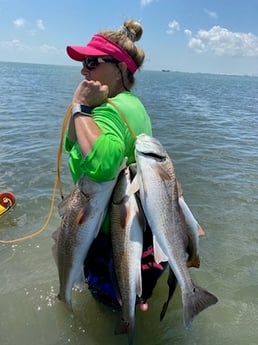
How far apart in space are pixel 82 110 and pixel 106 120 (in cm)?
22

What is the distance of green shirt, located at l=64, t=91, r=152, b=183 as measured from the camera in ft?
9.57

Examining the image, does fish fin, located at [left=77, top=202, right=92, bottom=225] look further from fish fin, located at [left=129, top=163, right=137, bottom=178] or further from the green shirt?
fish fin, located at [left=129, top=163, right=137, bottom=178]

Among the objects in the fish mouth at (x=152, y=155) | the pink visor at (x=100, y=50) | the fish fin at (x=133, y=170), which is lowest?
the fish fin at (x=133, y=170)

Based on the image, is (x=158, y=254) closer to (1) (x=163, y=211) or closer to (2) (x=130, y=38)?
(1) (x=163, y=211)

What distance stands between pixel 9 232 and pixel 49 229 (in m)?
0.64

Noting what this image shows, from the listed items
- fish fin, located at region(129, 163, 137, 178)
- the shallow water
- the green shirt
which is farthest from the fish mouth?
the shallow water

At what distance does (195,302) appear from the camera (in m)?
3.17

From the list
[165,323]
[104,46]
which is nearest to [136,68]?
[104,46]

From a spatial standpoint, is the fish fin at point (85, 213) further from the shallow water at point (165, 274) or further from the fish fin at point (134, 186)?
the shallow water at point (165, 274)

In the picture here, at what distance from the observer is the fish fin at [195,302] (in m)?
3.13

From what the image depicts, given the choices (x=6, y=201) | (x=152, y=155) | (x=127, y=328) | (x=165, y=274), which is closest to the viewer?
(x=152, y=155)

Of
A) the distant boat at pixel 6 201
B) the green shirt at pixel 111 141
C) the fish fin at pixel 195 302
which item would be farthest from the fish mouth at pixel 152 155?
the distant boat at pixel 6 201

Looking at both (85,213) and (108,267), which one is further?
(108,267)

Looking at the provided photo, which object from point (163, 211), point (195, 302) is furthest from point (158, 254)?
point (195, 302)
